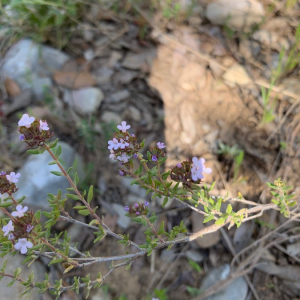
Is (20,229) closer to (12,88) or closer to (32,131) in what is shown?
(32,131)

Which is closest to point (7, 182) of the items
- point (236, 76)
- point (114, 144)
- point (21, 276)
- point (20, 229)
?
point (20, 229)

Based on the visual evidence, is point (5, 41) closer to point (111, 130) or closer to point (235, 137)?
point (111, 130)

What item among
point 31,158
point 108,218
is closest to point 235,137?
point 108,218

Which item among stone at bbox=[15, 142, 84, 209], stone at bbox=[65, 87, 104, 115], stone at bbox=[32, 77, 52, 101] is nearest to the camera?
stone at bbox=[15, 142, 84, 209]

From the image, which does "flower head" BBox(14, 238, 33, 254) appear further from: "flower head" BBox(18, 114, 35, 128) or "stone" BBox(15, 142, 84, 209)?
"stone" BBox(15, 142, 84, 209)

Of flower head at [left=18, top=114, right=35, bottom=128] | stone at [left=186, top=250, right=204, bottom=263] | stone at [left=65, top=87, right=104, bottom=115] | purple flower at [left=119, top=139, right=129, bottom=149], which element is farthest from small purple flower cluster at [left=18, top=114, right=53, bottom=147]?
stone at [left=65, top=87, right=104, bottom=115]
